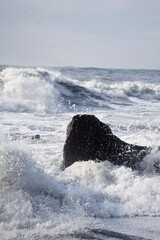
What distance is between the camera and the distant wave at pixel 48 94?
14873 mm

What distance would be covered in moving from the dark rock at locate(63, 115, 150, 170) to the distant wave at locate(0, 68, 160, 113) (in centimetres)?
825

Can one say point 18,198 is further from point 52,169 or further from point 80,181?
point 52,169

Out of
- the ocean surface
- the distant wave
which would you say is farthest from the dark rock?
the distant wave

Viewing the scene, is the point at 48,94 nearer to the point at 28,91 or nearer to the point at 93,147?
the point at 28,91

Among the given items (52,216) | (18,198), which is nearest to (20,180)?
(18,198)

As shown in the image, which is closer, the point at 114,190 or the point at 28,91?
the point at 114,190

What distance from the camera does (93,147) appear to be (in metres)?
5.55

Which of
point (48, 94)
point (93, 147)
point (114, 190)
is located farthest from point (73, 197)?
point (48, 94)

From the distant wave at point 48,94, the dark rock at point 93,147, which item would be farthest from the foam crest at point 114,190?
the distant wave at point 48,94

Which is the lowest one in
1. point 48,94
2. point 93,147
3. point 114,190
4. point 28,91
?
point 114,190

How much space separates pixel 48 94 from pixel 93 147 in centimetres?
1232

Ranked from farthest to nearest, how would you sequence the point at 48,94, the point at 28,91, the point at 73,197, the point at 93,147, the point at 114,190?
the point at 48,94, the point at 28,91, the point at 93,147, the point at 114,190, the point at 73,197

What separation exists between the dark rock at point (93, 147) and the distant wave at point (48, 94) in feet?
27.1

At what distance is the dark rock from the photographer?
553cm
